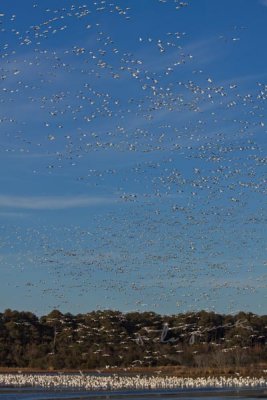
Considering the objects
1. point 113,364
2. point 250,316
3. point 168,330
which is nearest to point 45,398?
point 113,364

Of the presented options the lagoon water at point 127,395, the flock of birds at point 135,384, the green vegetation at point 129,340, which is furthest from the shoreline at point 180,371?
the lagoon water at point 127,395

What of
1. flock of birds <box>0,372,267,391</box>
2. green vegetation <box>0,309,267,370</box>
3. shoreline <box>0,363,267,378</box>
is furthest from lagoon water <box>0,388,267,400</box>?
green vegetation <box>0,309,267,370</box>

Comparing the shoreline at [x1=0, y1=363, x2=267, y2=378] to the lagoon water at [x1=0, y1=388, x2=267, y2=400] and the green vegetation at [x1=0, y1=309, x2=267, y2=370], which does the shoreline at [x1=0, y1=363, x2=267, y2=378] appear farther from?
the lagoon water at [x1=0, y1=388, x2=267, y2=400]

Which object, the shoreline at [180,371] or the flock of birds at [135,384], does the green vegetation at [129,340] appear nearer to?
the shoreline at [180,371]

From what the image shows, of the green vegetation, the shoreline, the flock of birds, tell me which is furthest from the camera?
the green vegetation

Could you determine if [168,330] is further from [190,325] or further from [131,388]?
[131,388]

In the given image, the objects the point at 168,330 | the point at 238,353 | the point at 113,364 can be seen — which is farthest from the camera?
the point at 168,330

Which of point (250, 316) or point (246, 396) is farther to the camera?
point (250, 316)

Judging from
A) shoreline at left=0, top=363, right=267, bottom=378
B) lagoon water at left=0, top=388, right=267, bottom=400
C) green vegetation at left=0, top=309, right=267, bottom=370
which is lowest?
lagoon water at left=0, top=388, right=267, bottom=400

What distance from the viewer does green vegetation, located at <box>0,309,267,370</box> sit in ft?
395

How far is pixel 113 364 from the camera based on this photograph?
413ft

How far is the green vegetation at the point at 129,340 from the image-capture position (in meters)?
120

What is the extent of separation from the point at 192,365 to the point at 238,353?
5.92 m

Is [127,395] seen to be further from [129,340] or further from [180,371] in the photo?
[129,340]
